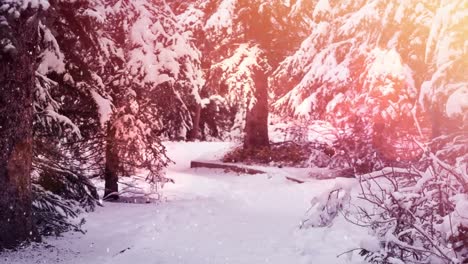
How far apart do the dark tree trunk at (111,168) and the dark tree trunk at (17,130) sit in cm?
398

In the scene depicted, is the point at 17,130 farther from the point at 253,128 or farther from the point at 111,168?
the point at 253,128

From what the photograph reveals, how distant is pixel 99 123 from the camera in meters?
10.0

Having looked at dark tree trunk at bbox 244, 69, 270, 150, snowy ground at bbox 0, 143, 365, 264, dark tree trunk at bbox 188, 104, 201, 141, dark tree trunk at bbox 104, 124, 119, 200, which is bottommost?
snowy ground at bbox 0, 143, 365, 264

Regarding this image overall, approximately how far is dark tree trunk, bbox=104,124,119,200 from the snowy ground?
25.7 inches

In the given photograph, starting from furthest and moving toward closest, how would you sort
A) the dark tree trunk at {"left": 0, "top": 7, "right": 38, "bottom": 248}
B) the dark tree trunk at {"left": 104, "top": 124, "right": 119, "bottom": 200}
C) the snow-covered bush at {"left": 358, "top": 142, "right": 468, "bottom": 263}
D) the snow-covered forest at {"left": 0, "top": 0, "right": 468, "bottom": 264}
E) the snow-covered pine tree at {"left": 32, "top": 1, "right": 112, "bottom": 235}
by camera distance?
the dark tree trunk at {"left": 104, "top": 124, "right": 119, "bottom": 200} → the snow-covered pine tree at {"left": 32, "top": 1, "right": 112, "bottom": 235} → the dark tree trunk at {"left": 0, "top": 7, "right": 38, "bottom": 248} → the snow-covered forest at {"left": 0, "top": 0, "right": 468, "bottom": 264} → the snow-covered bush at {"left": 358, "top": 142, "right": 468, "bottom": 263}

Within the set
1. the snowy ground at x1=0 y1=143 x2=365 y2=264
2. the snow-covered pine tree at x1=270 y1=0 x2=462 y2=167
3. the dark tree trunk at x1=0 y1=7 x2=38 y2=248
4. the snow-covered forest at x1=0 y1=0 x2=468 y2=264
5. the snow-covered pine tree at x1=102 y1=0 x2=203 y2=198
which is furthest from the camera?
the snow-covered pine tree at x1=270 y1=0 x2=462 y2=167

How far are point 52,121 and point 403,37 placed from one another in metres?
8.26

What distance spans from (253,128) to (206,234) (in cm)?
1070

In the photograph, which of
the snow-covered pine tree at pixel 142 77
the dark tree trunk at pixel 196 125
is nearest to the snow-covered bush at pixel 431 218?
the snow-covered pine tree at pixel 142 77

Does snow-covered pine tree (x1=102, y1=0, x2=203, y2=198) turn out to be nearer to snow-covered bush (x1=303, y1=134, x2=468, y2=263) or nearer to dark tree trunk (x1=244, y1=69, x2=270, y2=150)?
snow-covered bush (x1=303, y1=134, x2=468, y2=263)

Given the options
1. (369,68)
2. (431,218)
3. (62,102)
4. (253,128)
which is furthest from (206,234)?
(253,128)

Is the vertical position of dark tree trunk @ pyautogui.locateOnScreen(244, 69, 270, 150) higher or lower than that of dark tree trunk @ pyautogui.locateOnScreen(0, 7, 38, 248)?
higher

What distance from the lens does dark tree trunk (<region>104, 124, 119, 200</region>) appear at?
36.3 ft

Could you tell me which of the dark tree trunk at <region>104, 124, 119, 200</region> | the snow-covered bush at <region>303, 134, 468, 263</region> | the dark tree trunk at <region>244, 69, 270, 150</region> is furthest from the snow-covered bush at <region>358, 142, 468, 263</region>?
the dark tree trunk at <region>244, 69, 270, 150</region>
